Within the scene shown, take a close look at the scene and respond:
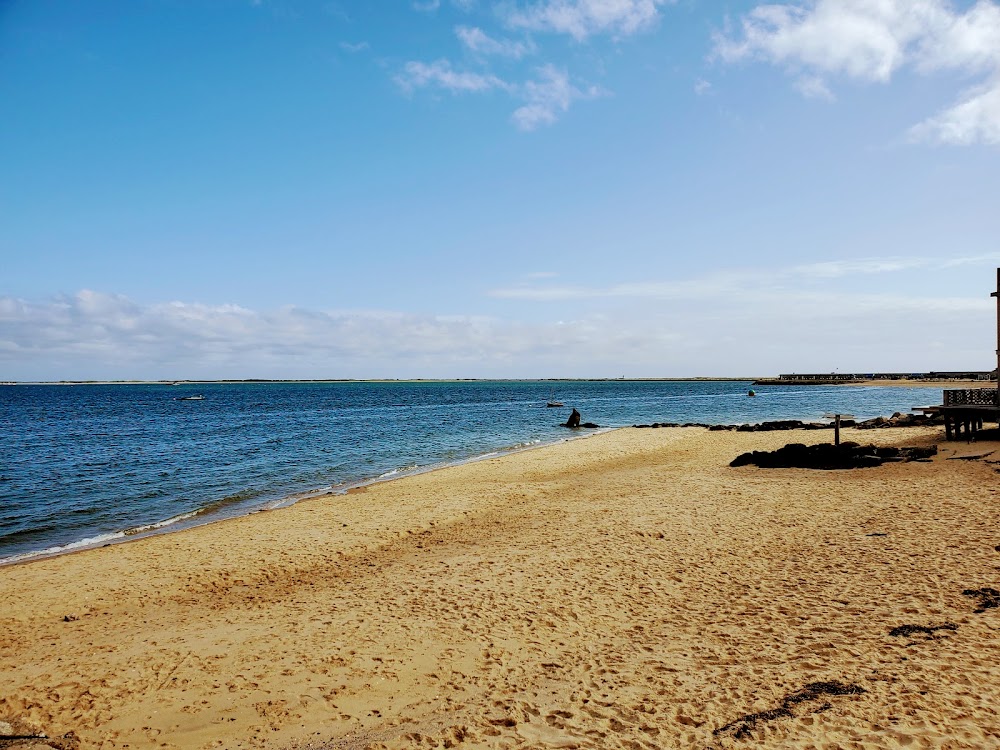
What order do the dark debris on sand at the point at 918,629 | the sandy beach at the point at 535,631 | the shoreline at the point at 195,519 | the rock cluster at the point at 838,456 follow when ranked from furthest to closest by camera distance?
the rock cluster at the point at 838,456 < the shoreline at the point at 195,519 < the dark debris on sand at the point at 918,629 < the sandy beach at the point at 535,631

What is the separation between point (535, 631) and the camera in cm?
868

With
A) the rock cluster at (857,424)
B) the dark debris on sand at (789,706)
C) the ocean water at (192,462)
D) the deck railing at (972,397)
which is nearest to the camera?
the dark debris on sand at (789,706)

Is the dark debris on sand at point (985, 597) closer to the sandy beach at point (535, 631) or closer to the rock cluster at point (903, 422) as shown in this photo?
the sandy beach at point (535, 631)

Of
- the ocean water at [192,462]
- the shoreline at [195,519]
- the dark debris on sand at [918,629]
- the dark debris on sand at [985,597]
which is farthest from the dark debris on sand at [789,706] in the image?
the ocean water at [192,462]

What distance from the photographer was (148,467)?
29.9 metres

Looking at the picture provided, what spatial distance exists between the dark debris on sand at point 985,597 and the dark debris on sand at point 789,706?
11.4 feet

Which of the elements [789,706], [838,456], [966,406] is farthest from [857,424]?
[789,706]

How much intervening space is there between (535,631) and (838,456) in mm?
18182

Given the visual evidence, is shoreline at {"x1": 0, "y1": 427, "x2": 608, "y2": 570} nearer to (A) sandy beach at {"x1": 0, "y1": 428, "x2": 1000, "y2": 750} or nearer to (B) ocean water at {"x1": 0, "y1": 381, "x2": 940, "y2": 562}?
(B) ocean water at {"x1": 0, "y1": 381, "x2": 940, "y2": 562}

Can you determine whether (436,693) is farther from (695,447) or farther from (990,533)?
(695,447)

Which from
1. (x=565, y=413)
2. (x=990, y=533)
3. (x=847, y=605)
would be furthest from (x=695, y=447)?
(x=565, y=413)

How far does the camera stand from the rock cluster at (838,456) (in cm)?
2169

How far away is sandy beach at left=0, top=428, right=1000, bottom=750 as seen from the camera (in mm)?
6344

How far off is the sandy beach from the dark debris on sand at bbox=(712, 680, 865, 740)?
0.03 metres
